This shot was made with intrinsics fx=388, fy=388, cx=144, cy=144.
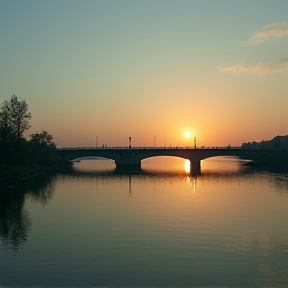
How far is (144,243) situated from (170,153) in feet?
323

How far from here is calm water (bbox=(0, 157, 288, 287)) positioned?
17.8 meters

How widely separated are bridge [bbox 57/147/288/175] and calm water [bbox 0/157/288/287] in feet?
254

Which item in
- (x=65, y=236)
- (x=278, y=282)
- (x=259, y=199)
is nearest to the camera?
(x=278, y=282)

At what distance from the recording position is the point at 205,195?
48.2 meters

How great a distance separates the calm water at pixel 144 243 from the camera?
58.3 feet

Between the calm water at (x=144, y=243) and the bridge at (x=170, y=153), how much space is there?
254 feet

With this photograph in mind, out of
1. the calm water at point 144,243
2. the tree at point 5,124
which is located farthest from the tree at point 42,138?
the calm water at point 144,243

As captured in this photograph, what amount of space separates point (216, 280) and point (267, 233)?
10.6m

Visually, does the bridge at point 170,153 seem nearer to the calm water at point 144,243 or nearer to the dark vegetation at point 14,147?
the dark vegetation at point 14,147

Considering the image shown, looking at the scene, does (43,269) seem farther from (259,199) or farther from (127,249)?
(259,199)

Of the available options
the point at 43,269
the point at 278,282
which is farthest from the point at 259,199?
the point at 43,269

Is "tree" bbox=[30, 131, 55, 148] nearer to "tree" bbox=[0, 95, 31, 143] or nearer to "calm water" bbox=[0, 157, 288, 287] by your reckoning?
"tree" bbox=[0, 95, 31, 143]

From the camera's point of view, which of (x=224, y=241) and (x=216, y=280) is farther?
(x=224, y=241)

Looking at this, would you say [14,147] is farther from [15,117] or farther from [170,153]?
[170,153]
